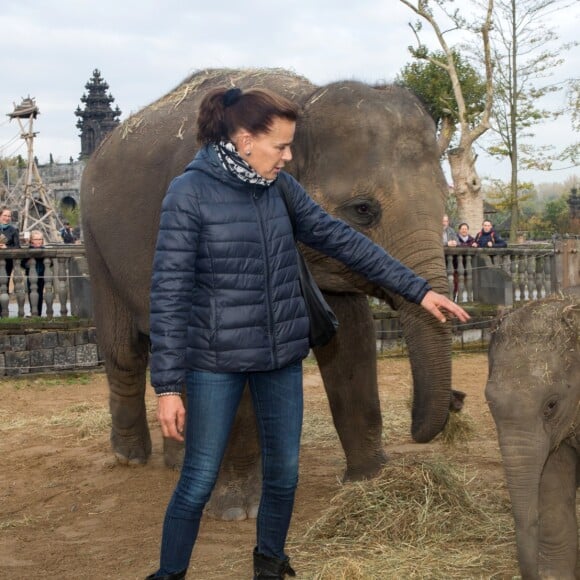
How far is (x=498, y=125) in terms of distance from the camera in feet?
124

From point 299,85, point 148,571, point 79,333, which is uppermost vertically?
point 299,85

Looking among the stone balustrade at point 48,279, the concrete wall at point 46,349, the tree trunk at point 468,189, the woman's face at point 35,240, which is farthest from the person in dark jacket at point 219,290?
the tree trunk at point 468,189

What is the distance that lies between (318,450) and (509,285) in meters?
8.29

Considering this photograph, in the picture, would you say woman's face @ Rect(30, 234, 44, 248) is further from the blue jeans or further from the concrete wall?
the blue jeans

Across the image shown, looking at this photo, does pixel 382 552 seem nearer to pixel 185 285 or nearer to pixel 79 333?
pixel 185 285

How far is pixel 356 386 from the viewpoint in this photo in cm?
705

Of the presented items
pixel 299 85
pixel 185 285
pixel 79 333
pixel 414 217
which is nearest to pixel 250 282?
pixel 185 285

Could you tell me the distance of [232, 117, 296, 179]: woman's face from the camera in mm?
4113

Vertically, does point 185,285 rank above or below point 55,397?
above

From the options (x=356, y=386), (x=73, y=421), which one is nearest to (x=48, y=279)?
(x=73, y=421)

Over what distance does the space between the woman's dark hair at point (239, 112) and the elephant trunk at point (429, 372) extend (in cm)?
178

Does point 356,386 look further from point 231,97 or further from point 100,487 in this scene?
point 231,97

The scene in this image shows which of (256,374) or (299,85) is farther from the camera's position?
(299,85)

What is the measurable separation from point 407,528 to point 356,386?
164cm
